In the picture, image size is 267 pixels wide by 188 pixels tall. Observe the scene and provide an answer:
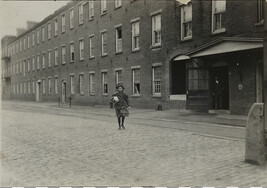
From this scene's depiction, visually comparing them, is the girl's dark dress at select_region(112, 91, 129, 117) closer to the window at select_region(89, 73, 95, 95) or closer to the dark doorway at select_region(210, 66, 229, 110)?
the dark doorway at select_region(210, 66, 229, 110)

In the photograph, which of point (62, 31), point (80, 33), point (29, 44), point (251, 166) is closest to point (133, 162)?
point (251, 166)

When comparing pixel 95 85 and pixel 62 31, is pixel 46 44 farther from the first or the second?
pixel 95 85

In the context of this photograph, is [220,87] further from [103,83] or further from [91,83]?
[91,83]

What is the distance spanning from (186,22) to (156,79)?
4269 mm

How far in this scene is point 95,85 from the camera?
27781 millimetres

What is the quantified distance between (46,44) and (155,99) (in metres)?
21.6

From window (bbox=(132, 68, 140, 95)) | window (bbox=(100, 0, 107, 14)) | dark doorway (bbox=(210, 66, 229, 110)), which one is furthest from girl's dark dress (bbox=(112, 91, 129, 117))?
window (bbox=(100, 0, 107, 14))

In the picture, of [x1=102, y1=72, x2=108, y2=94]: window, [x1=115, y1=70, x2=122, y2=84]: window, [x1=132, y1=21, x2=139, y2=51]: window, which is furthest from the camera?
[x1=102, y1=72, x2=108, y2=94]: window

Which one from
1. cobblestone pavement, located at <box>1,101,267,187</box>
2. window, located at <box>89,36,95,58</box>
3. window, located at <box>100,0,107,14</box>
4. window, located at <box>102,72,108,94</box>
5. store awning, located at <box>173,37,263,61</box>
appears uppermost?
window, located at <box>100,0,107,14</box>

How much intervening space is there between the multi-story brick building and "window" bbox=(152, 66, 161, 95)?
65 millimetres

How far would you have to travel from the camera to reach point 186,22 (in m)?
19.1

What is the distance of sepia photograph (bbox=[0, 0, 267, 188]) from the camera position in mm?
6007

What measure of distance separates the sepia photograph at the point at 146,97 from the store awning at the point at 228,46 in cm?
6

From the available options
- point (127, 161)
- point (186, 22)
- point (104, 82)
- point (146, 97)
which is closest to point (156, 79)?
point (146, 97)
